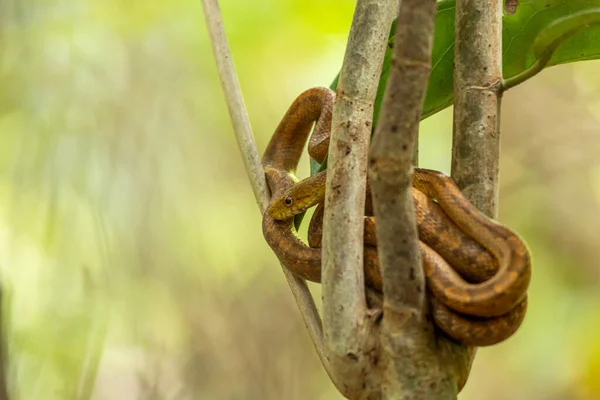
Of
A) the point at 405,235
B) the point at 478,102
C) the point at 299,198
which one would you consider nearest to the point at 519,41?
the point at 478,102

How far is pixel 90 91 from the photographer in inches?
175

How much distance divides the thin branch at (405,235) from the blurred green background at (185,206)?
324 cm

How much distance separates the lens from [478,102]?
151 centimetres

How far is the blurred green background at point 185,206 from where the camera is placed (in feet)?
13.7

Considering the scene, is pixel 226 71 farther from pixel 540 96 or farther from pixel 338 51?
pixel 540 96

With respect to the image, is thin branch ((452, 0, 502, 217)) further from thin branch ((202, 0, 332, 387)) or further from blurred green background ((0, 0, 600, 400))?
blurred green background ((0, 0, 600, 400))

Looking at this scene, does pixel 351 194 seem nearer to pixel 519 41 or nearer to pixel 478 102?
pixel 478 102

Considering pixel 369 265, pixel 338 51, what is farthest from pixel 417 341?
pixel 338 51

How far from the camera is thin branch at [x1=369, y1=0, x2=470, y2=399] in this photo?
3.36ft

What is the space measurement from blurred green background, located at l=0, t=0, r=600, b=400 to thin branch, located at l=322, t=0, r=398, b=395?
3042mm

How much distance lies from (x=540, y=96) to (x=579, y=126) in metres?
0.40

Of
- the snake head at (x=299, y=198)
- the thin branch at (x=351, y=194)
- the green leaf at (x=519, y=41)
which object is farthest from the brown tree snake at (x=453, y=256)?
the green leaf at (x=519, y=41)

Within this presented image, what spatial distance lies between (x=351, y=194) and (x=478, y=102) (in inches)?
17.7

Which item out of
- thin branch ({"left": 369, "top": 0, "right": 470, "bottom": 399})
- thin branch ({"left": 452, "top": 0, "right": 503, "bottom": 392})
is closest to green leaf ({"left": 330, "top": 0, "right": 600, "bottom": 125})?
thin branch ({"left": 452, "top": 0, "right": 503, "bottom": 392})
